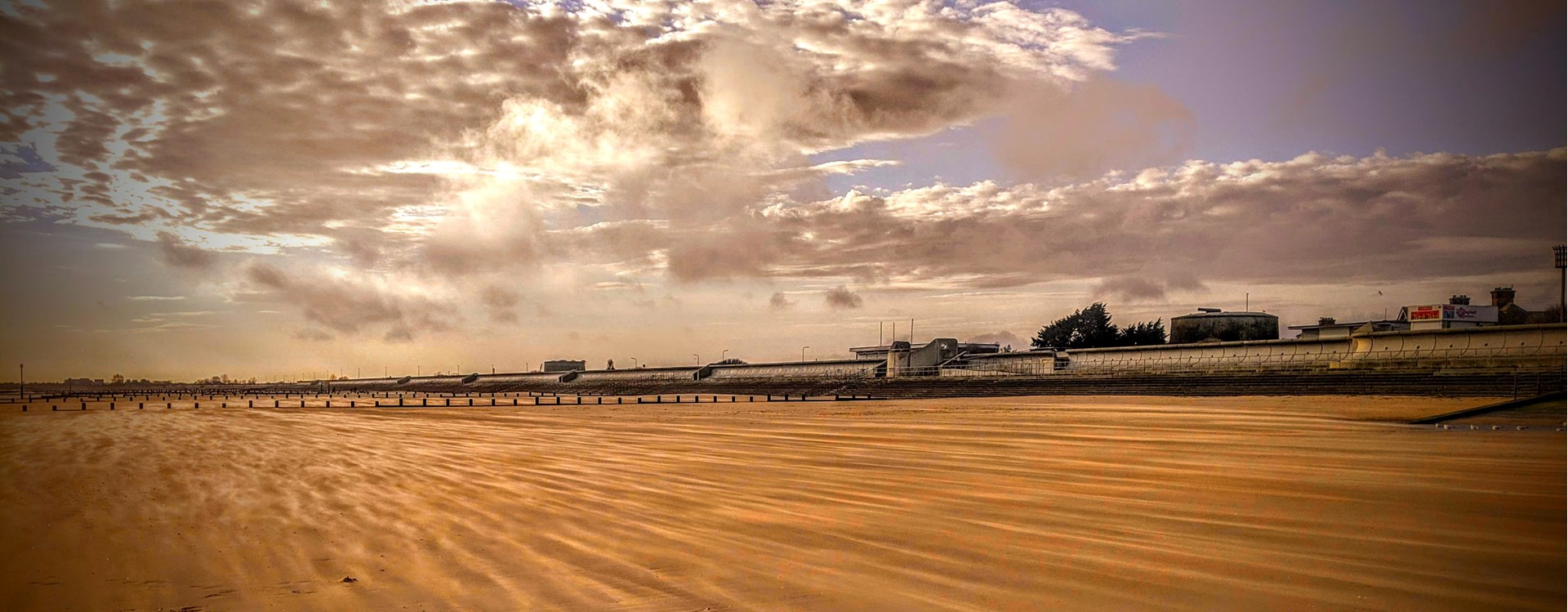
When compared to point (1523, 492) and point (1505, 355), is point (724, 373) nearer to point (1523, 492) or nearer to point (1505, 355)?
point (1505, 355)

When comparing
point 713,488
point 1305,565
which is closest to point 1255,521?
point 1305,565

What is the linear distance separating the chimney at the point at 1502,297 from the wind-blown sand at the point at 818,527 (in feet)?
152

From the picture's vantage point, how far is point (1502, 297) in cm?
5500

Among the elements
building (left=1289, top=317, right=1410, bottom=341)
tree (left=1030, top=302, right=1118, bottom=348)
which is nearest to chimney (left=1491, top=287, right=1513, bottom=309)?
building (left=1289, top=317, right=1410, bottom=341)

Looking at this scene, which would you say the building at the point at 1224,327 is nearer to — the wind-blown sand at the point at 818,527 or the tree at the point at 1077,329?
the tree at the point at 1077,329

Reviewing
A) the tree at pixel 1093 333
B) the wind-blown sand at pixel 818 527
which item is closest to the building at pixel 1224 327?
the tree at pixel 1093 333

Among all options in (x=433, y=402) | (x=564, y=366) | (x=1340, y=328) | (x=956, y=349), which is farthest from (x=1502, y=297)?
(x=564, y=366)

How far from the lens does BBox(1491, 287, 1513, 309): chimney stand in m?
54.4

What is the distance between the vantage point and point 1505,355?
37.3 metres

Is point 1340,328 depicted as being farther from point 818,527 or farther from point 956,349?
point 818,527

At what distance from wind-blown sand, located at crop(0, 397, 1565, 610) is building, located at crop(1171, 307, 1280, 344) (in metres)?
54.5

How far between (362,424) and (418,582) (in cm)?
2934

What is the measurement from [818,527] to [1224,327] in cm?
6811

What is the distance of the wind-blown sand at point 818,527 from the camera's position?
6.18 meters
